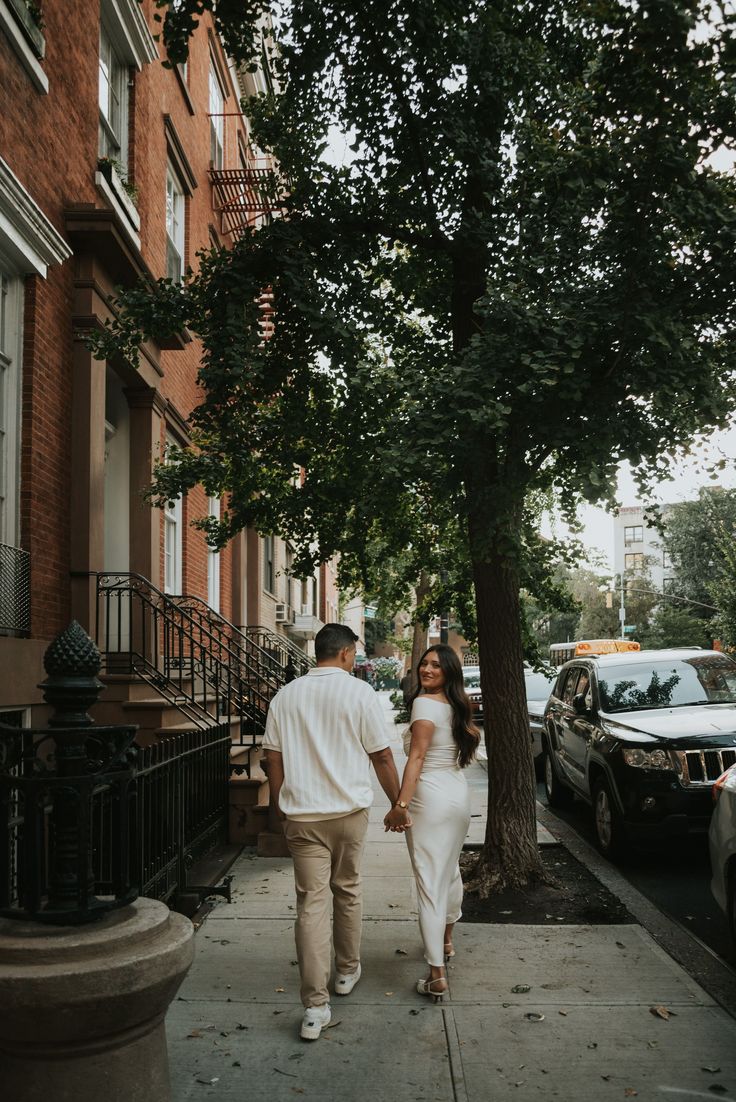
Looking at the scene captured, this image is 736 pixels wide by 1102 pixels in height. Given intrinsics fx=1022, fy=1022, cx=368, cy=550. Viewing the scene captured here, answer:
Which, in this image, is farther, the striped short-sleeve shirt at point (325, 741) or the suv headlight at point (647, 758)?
the suv headlight at point (647, 758)

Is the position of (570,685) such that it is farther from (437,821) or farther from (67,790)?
(67,790)

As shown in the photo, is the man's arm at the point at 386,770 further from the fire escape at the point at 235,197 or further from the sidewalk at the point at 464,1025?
the fire escape at the point at 235,197

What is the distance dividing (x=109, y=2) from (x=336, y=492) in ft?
19.6

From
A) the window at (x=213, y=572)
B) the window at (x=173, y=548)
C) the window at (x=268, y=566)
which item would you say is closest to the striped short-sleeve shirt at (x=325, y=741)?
the window at (x=173, y=548)

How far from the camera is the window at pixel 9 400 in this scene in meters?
7.95

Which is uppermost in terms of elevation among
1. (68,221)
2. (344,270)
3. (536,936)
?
(68,221)

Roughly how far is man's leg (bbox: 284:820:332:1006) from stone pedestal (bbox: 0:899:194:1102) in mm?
1485

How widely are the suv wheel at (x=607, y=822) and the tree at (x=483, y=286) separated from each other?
4.36ft

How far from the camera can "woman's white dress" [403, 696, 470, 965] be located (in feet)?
17.7

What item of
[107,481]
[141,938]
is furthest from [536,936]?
[107,481]

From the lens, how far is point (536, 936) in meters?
6.50

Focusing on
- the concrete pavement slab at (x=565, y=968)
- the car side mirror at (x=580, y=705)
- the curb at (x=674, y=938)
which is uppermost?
the car side mirror at (x=580, y=705)

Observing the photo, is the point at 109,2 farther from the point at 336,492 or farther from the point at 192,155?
the point at 336,492

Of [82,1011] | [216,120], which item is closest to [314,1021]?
[82,1011]
